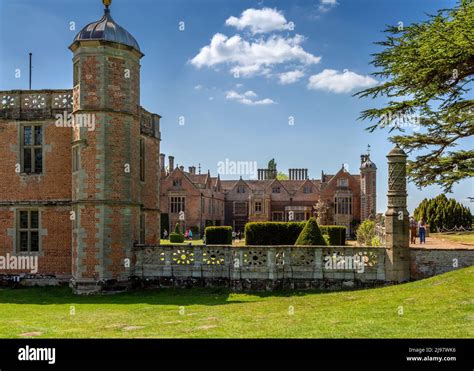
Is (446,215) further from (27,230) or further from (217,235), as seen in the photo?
(27,230)

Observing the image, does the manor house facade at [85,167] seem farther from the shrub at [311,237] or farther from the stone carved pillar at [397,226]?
the stone carved pillar at [397,226]

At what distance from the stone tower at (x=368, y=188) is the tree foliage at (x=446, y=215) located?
25.3 feet

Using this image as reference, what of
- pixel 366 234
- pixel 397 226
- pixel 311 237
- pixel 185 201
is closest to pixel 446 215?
pixel 366 234

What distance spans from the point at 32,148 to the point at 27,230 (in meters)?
2.79

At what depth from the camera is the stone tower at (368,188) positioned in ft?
160

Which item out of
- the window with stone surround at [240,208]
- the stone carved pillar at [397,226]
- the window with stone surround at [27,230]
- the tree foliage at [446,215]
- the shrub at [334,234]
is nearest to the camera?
the stone carved pillar at [397,226]

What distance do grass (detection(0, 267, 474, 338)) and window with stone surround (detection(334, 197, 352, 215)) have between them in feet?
123

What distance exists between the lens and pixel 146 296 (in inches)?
566

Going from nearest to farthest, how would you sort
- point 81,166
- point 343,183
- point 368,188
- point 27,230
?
point 81,166, point 27,230, point 368,188, point 343,183

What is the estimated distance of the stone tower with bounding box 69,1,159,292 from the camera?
1475 centimetres

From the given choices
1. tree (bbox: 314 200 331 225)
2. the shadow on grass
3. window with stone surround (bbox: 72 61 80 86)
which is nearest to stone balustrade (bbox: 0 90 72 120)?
window with stone surround (bbox: 72 61 80 86)

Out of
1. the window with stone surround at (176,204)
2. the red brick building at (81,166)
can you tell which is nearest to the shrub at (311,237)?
the red brick building at (81,166)

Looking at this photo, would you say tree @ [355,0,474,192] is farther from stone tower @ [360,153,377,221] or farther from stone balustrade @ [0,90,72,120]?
stone tower @ [360,153,377,221]
